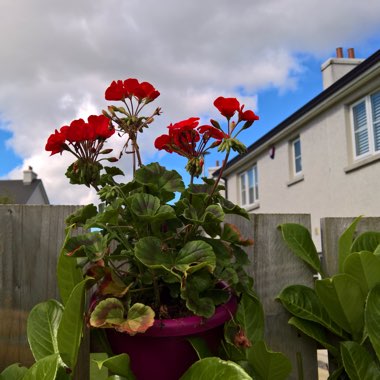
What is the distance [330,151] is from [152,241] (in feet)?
26.7

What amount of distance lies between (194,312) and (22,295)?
0.73 metres

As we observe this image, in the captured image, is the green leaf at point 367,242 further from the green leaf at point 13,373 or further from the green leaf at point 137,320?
the green leaf at point 13,373

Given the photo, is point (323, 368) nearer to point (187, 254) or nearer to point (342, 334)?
point (342, 334)

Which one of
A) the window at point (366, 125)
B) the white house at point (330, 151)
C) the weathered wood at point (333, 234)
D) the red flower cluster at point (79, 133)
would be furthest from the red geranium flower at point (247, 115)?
the window at point (366, 125)

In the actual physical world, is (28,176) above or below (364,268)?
above

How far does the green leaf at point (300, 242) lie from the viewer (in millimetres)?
1579

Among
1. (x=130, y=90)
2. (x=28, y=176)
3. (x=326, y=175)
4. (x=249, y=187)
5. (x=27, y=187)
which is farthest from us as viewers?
(x=28, y=176)

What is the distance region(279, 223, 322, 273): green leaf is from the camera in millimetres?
1579

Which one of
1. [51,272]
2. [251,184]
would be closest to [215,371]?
[51,272]

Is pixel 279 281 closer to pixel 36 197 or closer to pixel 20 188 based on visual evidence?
pixel 20 188

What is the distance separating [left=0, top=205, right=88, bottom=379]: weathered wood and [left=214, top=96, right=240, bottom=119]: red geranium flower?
65cm

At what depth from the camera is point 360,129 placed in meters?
7.89

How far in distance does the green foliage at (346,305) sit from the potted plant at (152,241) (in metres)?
0.37

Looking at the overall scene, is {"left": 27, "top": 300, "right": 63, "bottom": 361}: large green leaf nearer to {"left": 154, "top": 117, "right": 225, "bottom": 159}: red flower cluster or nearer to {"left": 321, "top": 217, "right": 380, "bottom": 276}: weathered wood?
{"left": 154, "top": 117, "right": 225, "bottom": 159}: red flower cluster
